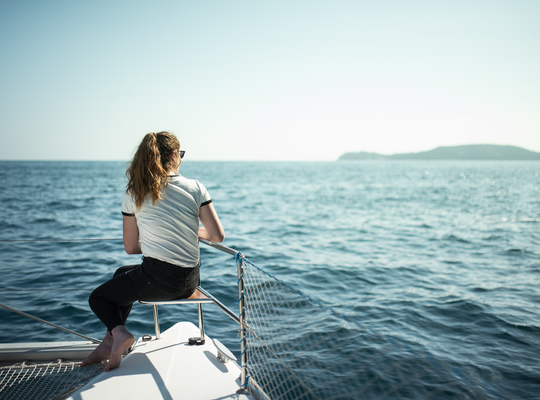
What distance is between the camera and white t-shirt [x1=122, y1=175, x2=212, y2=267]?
246 centimetres

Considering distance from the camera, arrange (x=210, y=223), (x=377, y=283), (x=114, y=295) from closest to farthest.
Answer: (x=114, y=295)
(x=210, y=223)
(x=377, y=283)

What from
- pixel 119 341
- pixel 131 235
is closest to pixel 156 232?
pixel 131 235

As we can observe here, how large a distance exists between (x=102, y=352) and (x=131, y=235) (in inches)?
32.0

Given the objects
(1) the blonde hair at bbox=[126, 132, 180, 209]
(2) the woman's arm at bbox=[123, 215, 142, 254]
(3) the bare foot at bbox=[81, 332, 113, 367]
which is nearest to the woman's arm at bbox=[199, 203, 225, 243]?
(1) the blonde hair at bbox=[126, 132, 180, 209]

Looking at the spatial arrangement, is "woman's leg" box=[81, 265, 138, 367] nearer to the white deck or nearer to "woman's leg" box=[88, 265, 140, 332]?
"woman's leg" box=[88, 265, 140, 332]

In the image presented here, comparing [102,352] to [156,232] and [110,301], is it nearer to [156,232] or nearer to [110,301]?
[110,301]

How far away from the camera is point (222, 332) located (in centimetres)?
512

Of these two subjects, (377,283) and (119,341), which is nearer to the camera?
(119,341)

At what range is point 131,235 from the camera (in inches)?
105

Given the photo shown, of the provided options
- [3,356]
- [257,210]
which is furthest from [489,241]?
[3,356]

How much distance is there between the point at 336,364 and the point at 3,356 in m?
3.21

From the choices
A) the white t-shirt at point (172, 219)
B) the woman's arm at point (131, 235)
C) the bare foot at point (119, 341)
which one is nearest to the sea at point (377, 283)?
the woman's arm at point (131, 235)

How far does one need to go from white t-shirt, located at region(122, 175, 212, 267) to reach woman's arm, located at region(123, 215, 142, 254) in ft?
0.20

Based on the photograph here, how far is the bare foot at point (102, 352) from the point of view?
2625mm
